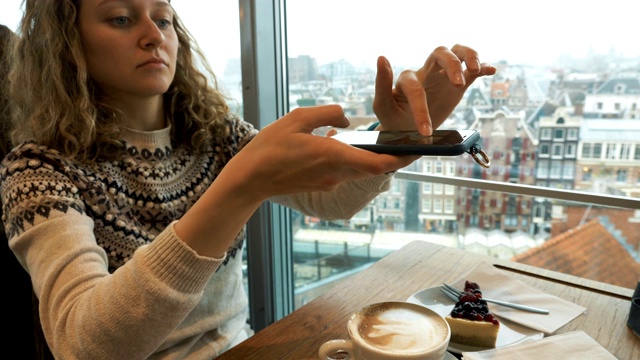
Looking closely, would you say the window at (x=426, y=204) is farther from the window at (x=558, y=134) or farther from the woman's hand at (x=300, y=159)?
the woman's hand at (x=300, y=159)

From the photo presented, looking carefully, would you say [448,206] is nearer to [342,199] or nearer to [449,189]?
[449,189]

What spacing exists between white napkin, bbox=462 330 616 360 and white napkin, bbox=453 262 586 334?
0.06 meters

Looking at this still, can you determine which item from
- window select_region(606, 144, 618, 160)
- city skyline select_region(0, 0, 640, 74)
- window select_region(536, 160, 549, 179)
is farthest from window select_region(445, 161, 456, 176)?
window select_region(606, 144, 618, 160)

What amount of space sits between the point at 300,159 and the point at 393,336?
311 millimetres

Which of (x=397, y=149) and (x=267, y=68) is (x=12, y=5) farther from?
(x=397, y=149)

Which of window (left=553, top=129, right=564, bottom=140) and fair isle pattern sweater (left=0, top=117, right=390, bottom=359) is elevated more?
window (left=553, top=129, right=564, bottom=140)

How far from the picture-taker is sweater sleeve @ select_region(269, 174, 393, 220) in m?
1.17

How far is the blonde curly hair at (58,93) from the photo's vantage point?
105cm

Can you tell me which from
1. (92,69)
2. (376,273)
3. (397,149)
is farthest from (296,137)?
(92,69)

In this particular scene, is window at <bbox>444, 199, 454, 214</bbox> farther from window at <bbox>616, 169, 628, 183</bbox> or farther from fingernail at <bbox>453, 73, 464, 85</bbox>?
fingernail at <bbox>453, 73, 464, 85</bbox>

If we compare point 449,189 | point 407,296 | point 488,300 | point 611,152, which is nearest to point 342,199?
point 407,296

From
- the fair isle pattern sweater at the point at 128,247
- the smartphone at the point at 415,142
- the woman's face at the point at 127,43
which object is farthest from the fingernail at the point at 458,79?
the woman's face at the point at 127,43

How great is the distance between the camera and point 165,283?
2.51ft

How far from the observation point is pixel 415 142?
2.33ft
